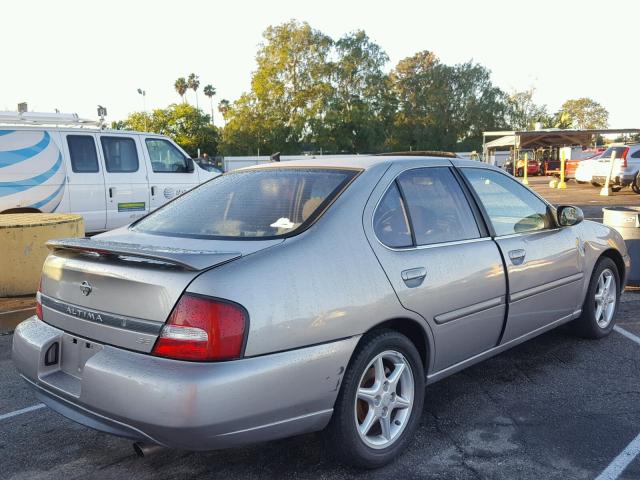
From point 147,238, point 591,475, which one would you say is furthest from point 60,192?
point 591,475

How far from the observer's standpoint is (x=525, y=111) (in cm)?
7169

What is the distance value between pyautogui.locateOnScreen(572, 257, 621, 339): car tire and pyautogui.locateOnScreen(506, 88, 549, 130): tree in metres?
65.6

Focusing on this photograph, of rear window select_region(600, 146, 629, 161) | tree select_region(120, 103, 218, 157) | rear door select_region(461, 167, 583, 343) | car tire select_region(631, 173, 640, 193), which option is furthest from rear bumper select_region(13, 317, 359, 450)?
tree select_region(120, 103, 218, 157)

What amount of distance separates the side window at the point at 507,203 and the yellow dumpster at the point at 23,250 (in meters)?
5.02

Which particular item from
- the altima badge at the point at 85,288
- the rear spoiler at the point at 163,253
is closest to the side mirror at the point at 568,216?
the rear spoiler at the point at 163,253

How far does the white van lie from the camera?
881 centimetres

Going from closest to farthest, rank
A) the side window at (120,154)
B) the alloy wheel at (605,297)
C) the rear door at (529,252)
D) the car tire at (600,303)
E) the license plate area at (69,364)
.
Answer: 1. the license plate area at (69,364)
2. the rear door at (529,252)
3. the car tire at (600,303)
4. the alloy wheel at (605,297)
5. the side window at (120,154)

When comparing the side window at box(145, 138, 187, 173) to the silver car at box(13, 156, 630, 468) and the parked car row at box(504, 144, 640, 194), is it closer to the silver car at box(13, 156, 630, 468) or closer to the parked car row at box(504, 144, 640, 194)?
the silver car at box(13, 156, 630, 468)

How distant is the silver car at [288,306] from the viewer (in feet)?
7.86

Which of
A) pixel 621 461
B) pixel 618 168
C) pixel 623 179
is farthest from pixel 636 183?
pixel 621 461

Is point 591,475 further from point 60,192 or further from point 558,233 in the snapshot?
point 60,192

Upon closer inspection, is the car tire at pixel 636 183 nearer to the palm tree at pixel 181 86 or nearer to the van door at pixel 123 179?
the van door at pixel 123 179

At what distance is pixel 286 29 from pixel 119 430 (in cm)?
5440

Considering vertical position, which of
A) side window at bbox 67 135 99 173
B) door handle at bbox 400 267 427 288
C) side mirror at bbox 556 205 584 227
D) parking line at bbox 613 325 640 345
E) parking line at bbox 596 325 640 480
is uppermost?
side window at bbox 67 135 99 173
